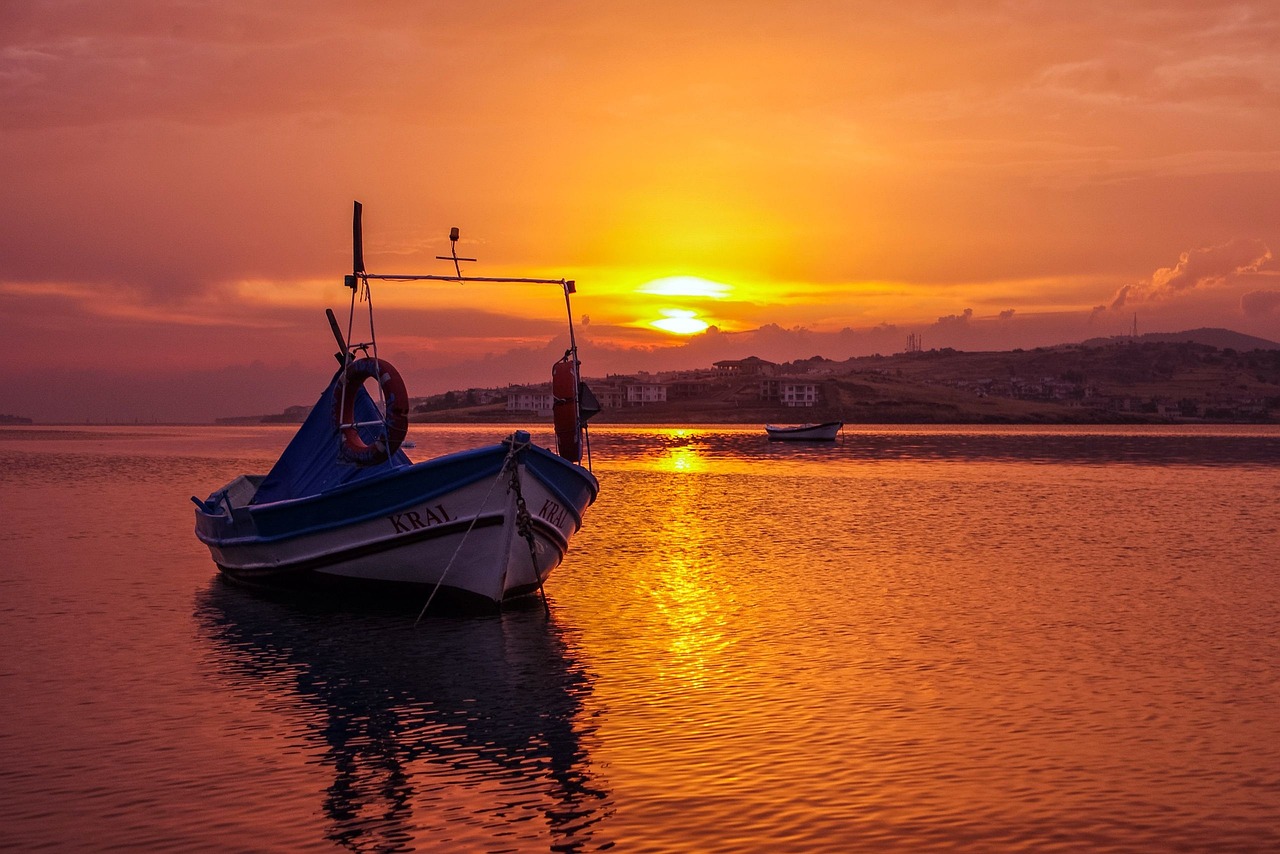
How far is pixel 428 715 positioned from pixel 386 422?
→ 10.5m

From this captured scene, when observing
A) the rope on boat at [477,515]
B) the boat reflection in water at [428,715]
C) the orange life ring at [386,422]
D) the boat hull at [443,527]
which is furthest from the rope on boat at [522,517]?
the orange life ring at [386,422]

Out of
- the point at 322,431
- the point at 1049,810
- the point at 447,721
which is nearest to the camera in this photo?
the point at 1049,810

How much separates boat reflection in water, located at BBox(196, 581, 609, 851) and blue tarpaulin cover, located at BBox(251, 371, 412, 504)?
4.04 meters

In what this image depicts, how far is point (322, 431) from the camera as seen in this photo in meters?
30.1

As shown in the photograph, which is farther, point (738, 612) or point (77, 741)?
point (738, 612)

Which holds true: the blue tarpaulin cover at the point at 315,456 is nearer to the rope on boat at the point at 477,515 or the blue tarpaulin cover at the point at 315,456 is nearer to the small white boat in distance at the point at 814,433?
the rope on boat at the point at 477,515

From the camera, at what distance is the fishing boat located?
23.1 metres

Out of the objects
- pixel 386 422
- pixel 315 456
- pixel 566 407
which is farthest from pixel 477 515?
pixel 315 456

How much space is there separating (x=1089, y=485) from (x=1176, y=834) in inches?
2337

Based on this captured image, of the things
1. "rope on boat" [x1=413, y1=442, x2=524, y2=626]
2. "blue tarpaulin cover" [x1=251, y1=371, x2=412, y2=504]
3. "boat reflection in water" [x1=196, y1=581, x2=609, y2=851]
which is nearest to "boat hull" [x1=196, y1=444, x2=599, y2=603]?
"rope on boat" [x1=413, y1=442, x2=524, y2=626]

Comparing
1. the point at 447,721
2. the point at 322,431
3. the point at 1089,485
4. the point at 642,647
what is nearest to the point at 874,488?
the point at 1089,485

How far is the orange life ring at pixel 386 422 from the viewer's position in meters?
25.9

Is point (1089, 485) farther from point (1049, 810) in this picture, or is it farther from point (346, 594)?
point (1049, 810)

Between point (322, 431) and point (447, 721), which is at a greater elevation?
point (322, 431)
